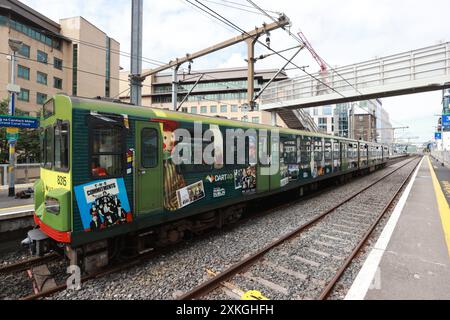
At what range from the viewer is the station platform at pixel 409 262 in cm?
384

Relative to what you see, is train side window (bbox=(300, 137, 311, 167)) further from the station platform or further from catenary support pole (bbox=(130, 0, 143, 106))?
catenary support pole (bbox=(130, 0, 143, 106))

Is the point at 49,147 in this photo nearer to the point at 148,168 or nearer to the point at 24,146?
the point at 148,168

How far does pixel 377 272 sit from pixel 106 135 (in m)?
5.19

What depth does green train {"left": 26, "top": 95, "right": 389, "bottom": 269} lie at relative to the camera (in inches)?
157

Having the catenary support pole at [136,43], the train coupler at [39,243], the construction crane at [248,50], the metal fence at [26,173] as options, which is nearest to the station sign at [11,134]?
the metal fence at [26,173]

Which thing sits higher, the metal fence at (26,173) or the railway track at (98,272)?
the metal fence at (26,173)

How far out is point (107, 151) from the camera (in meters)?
4.29

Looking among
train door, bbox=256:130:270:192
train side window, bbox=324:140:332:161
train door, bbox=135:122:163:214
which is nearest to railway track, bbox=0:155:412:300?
train door, bbox=135:122:163:214

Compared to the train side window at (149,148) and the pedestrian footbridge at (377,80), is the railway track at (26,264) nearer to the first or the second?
the train side window at (149,148)

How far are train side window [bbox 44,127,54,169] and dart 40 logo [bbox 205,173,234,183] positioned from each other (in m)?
3.10

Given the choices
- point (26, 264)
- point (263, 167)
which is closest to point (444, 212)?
point (263, 167)

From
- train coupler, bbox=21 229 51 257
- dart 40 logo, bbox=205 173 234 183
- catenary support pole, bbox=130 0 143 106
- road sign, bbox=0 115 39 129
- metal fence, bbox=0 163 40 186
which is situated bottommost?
train coupler, bbox=21 229 51 257

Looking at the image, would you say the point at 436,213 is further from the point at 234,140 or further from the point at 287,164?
the point at 234,140

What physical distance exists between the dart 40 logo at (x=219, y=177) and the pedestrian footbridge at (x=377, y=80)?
32.3 ft
